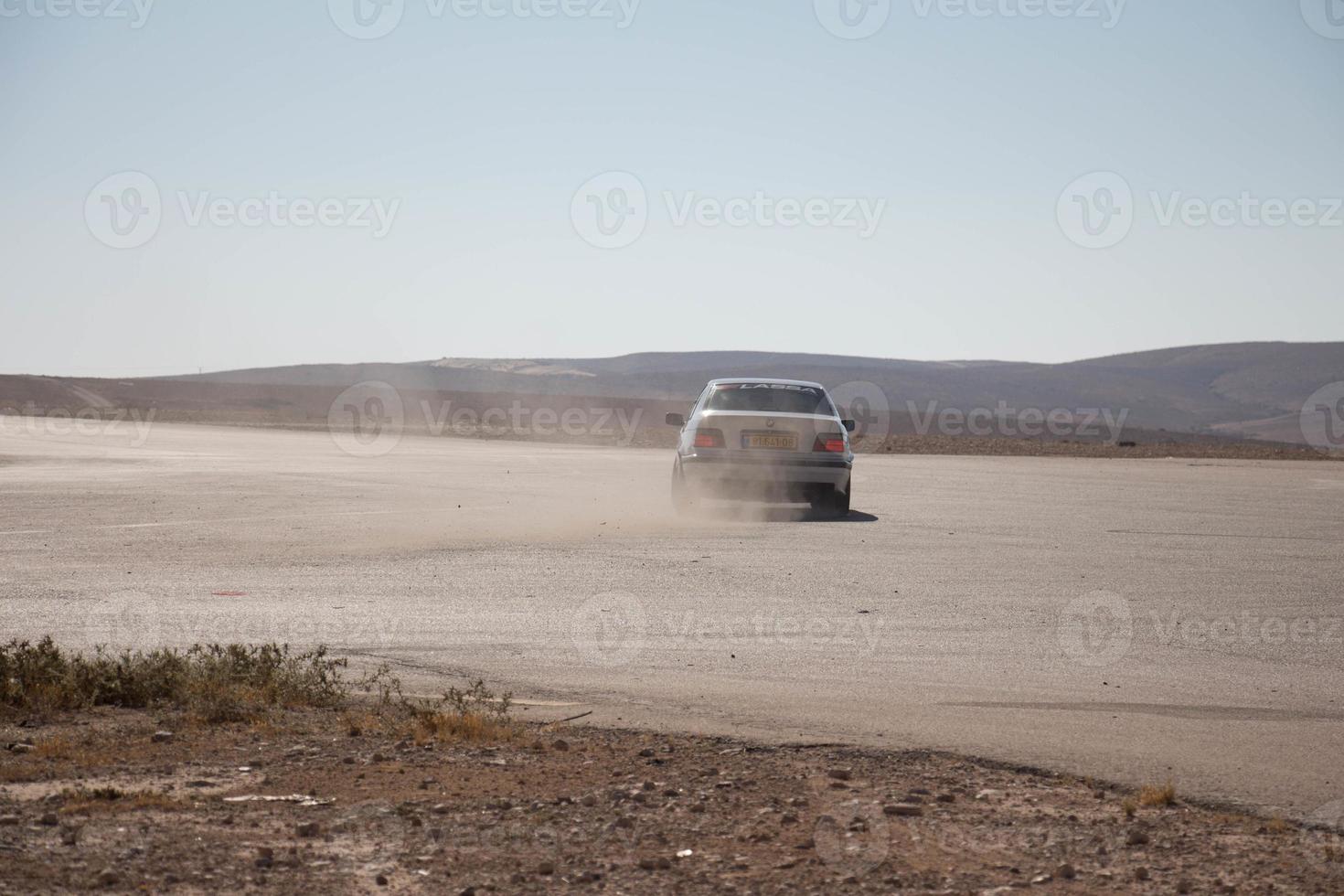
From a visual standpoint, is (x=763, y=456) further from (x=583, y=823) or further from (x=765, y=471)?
(x=583, y=823)

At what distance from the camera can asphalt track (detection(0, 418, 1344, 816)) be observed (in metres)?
6.38

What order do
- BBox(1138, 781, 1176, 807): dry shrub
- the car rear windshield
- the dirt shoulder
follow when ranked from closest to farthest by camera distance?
the dirt shoulder
BBox(1138, 781, 1176, 807): dry shrub
the car rear windshield

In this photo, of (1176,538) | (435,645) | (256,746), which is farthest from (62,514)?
(1176,538)

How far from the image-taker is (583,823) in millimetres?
4727

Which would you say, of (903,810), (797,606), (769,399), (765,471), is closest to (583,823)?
(903,810)

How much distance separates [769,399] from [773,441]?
1341 millimetres

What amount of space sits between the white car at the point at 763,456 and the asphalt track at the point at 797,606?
0.52 m

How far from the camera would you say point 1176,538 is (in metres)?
15.2

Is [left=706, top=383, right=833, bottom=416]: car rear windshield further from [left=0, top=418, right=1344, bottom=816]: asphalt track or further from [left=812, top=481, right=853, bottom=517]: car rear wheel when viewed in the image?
[left=0, top=418, right=1344, bottom=816]: asphalt track

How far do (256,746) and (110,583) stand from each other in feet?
18.0

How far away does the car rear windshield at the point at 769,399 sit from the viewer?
1769 centimetres

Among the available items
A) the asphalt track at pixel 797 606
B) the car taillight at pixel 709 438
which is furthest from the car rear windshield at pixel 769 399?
the asphalt track at pixel 797 606

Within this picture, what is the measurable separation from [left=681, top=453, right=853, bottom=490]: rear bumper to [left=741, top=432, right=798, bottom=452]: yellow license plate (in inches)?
5.3

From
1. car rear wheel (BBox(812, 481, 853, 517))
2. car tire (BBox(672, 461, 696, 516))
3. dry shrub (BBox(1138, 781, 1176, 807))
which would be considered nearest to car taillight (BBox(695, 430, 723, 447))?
car tire (BBox(672, 461, 696, 516))
